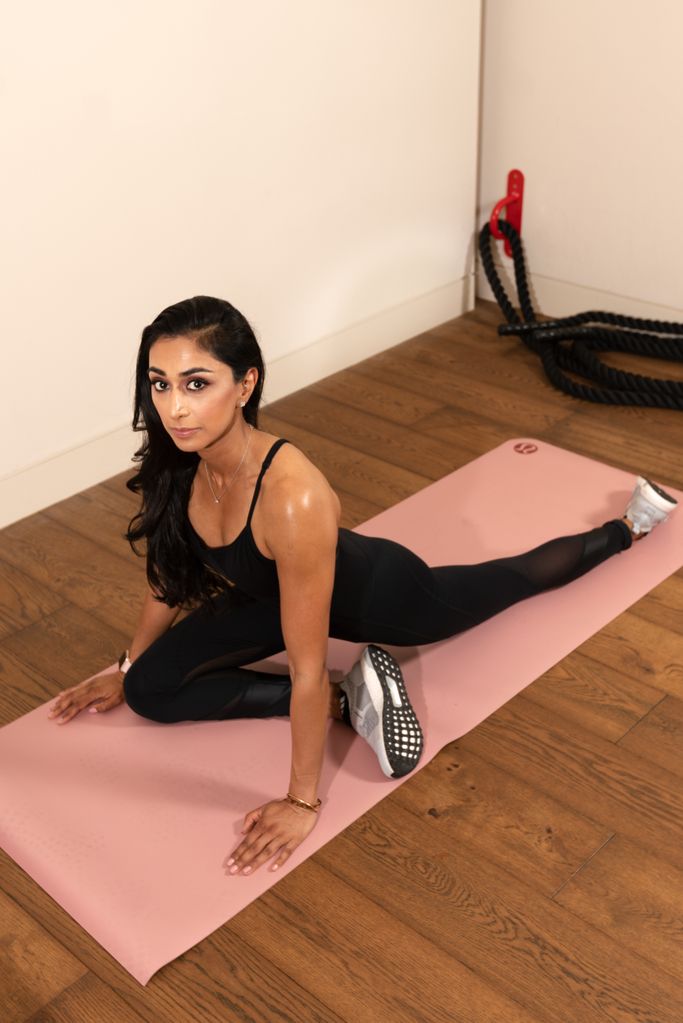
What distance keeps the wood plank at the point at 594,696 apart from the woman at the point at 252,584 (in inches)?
7.4

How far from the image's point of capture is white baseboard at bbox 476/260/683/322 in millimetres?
3631

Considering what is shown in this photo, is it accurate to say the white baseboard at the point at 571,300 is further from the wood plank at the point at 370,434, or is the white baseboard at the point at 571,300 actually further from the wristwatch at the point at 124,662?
the wristwatch at the point at 124,662

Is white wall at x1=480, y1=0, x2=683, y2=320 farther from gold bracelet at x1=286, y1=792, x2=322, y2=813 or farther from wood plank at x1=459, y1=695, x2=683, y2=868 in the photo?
gold bracelet at x1=286, y1=792, x2=322, y2=813

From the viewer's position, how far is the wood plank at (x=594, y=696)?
218 centimetres

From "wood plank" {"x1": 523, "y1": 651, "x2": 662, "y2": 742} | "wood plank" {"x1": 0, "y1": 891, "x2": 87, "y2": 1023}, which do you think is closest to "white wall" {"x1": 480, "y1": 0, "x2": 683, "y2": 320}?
"wood plank" {"x1": 523, "y1": 651, "x2": 662, "y2": 742}

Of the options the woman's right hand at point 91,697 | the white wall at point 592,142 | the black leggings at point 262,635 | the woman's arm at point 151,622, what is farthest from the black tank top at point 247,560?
the white wall at point 592,142

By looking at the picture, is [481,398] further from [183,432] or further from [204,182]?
[183,432]

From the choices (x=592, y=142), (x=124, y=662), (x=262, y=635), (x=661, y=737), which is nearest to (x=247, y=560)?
(x=262, y=635)

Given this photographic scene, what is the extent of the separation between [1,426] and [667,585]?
1616 mm

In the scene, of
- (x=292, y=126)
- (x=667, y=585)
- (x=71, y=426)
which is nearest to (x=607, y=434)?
(x=667, y=585)

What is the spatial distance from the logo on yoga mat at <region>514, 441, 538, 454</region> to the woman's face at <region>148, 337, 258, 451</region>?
149 cm

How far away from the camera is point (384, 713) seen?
2070mm

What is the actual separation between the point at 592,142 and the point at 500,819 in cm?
234

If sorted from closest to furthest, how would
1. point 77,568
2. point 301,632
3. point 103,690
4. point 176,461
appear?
point 301,632 → point 176,461 → point 103,690 → point 77,568
